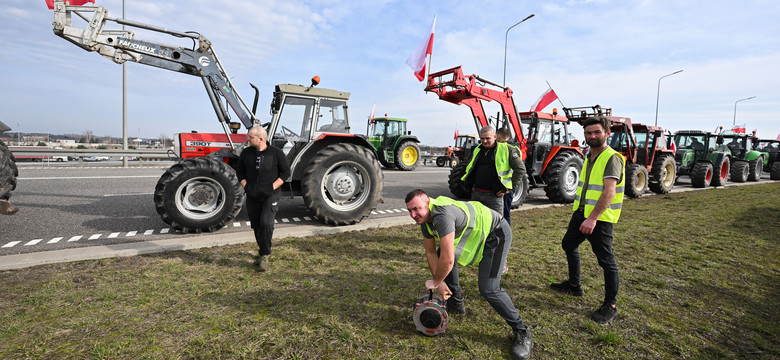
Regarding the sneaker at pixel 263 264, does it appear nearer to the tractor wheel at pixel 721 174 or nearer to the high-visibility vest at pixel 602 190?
the high-visibility vest at pixel 602 190

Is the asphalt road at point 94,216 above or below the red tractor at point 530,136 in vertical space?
below

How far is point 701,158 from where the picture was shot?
1406cm

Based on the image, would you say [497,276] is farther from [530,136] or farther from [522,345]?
[530,136]

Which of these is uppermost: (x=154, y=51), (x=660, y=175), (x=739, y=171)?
(x=154, y=51)

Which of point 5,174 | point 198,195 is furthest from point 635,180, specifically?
point 5,174

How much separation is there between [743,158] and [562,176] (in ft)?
47.7

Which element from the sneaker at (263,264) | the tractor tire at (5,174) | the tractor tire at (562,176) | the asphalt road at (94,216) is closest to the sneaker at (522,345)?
the sneaker at (263,264)

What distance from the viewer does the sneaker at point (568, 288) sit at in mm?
3421

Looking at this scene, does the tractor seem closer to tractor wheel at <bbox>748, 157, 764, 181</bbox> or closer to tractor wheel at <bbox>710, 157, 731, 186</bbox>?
tractor wheel at <bbox>710, 157, 731, 186</bbox>

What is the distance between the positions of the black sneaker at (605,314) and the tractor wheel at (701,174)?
1357cm

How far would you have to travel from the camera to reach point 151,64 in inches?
224

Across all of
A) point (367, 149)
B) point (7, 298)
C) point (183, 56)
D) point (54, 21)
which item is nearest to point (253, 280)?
point (7, 298)

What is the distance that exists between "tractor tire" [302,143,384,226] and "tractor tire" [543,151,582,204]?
180 inches

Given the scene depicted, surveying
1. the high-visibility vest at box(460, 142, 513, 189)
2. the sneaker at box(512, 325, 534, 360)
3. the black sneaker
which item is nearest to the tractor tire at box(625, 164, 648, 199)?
the high-visibility vest at box(460, 142, 513, 189)
